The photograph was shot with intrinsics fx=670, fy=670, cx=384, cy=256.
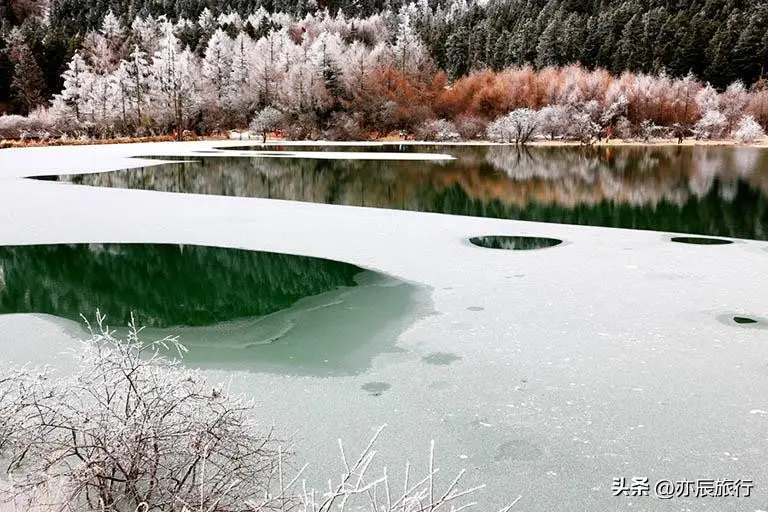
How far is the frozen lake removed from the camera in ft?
14.3

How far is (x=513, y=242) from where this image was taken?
1204cm

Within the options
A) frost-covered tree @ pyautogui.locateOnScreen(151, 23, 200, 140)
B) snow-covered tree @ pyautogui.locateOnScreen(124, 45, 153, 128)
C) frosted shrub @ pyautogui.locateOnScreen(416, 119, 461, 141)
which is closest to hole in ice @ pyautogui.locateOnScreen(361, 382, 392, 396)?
frost-covered tree @ pyautogui.locateOnScreen(151, 23, 200, 140)

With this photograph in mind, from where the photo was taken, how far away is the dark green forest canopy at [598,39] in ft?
290

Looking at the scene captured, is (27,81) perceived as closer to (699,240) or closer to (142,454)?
(699,240)

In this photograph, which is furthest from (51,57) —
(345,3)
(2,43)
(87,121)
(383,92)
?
(345,3)

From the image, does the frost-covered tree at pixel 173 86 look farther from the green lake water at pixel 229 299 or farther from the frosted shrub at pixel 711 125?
the green lake water at pixel 229 299

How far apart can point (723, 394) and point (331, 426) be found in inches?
121

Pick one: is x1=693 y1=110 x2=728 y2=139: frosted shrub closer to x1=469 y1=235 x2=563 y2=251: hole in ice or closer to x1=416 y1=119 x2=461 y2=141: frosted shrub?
x1=416 y1=119 x2=461 y2=141: frosted shrub

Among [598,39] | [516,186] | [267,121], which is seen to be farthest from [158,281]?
[598,39]

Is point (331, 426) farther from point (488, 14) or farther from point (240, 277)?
point (488, 14)

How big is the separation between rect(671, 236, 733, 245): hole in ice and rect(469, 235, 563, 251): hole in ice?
2.32 m

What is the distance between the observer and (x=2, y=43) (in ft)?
306

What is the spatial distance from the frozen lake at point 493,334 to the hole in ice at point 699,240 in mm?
267

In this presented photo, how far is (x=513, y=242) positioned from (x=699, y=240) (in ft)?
11.6
